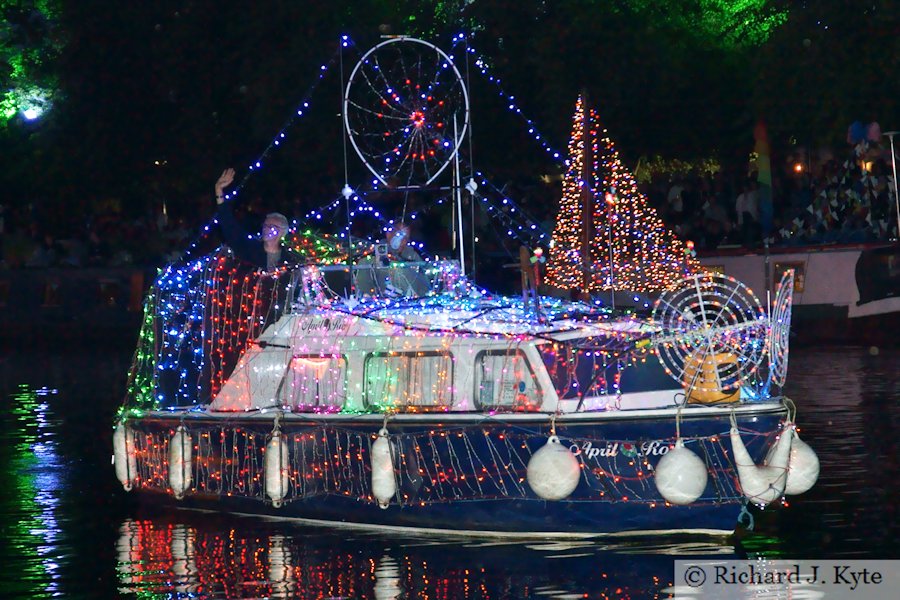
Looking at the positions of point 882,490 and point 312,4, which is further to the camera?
point 312,4

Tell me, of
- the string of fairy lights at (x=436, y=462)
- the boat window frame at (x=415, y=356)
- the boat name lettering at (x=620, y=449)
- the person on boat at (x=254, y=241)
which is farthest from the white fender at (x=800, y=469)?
the person on boat at (x=254, y=241)

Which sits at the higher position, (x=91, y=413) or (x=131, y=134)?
(x=131, y=134)

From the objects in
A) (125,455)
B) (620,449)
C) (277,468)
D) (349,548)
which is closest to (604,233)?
(125,455)

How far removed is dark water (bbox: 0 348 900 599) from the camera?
14.1 metres

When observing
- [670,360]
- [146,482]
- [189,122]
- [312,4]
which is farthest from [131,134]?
[670,360]

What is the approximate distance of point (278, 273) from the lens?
1692 cm

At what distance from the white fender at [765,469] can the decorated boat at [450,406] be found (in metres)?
0.01

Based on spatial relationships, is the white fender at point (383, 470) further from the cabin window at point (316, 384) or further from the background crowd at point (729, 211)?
the background crowd at point (729, 211)

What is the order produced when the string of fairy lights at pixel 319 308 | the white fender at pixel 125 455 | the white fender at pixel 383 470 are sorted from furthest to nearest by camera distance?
the white fender at pixel 125 455 < the string of fairy lights at pixel 319 308 < the white fender at pixel 383 470

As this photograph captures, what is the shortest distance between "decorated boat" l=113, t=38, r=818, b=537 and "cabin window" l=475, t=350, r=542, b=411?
1 centimetres

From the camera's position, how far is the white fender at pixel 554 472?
1431 centimetres

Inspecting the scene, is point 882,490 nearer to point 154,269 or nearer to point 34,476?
point 34,476

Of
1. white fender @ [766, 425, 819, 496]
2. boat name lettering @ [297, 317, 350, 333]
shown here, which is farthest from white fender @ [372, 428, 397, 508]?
white fender @ [766, 425, 819, 496]

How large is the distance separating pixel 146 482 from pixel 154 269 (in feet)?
73.0
